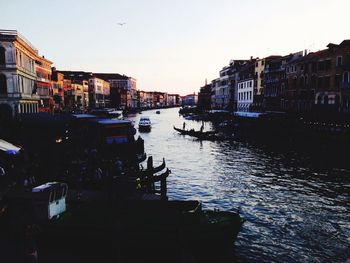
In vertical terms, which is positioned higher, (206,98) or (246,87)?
(246,87)

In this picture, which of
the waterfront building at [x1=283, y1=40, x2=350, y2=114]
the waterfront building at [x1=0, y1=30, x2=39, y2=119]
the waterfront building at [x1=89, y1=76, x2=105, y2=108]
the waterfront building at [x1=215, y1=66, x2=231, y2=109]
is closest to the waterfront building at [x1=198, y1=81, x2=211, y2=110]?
the waterfront building at [x1=215, y1=66, x2=231, y2=109]

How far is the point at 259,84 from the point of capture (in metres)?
81.1

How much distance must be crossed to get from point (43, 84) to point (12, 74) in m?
21.1

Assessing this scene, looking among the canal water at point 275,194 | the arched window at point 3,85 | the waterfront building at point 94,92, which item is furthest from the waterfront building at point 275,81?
the waterfront building at point 94,92

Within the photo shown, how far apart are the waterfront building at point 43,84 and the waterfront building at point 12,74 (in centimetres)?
1146

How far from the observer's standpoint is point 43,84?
63.1m

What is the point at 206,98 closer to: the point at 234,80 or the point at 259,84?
the point at 234,80

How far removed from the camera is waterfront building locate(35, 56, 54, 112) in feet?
196

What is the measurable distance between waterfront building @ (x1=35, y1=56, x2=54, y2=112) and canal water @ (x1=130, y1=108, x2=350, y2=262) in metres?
32.9

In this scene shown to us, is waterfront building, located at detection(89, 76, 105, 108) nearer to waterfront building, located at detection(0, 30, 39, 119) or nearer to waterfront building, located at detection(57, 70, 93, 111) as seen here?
waterfront building, located at detection(57, 70, 93, 111)

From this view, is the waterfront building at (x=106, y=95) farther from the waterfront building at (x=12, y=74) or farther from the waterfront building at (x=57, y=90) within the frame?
the waterfront building at (x=12, y=74)

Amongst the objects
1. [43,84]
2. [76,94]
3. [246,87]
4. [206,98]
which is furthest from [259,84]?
[206,98]

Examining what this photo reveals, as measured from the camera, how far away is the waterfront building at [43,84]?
196ft

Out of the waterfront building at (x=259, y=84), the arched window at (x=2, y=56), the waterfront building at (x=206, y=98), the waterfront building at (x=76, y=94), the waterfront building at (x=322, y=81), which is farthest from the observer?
the waterfront building at (x=206, y=98)
